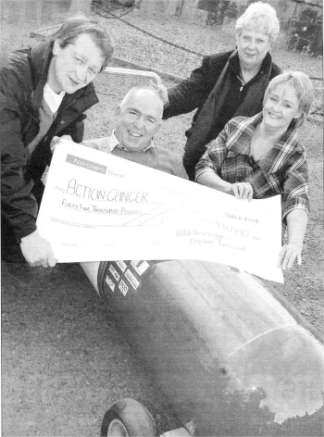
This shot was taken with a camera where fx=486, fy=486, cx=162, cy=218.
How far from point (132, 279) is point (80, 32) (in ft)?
2.31

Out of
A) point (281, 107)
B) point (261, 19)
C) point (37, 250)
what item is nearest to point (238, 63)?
point (261, 19)

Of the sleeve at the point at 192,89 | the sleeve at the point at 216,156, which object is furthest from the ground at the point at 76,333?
the sleeve at the point at 216,156

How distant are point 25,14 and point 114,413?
4.45 ft

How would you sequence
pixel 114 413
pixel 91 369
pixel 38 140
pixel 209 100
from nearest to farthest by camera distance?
pixel 114 413 < pixel 38 140 < pixel 91 369 < pixel 209 100

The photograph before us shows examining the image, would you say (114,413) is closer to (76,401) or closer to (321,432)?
(76,401)

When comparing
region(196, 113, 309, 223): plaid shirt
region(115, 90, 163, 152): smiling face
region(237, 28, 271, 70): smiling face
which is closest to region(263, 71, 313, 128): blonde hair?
region(196, 113, 309, 223): plaid shirt

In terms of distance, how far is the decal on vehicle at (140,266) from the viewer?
1.40 m

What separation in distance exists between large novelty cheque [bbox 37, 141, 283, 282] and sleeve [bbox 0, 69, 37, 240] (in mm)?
140

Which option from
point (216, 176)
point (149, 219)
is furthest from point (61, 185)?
point (216, 176)

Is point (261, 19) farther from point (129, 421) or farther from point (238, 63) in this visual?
point (129, 421)

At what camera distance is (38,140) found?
1.50m

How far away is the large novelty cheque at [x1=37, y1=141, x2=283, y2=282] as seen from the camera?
1.15 metres

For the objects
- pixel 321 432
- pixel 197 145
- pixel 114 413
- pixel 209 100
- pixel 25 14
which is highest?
pixel 25 14

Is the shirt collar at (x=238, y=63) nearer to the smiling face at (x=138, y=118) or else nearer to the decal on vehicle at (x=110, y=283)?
the smiling face at (x=138, y=118)
